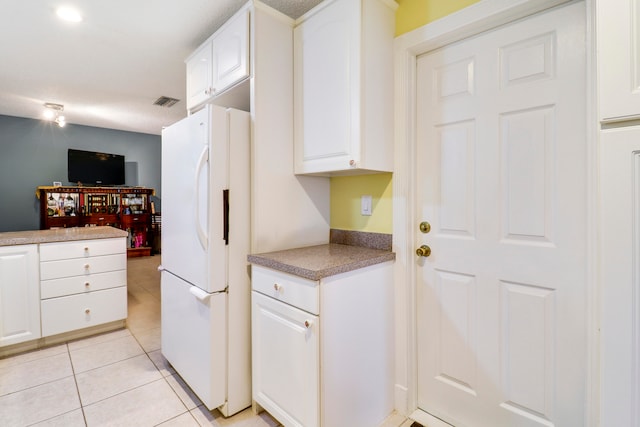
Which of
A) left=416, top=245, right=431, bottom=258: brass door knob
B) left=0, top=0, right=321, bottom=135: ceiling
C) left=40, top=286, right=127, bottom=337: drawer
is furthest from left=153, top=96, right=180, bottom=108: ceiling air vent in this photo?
left=416, top=245, right=431, bottom=258: brass door knob

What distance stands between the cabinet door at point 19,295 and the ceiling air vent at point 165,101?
2.19 m

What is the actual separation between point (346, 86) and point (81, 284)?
273 cm

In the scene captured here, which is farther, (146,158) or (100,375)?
(146,158)

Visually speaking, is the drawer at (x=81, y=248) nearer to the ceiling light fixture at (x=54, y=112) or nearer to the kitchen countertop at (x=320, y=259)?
the kitchen countertop at (x=320, y=259)

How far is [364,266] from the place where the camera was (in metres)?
1.53

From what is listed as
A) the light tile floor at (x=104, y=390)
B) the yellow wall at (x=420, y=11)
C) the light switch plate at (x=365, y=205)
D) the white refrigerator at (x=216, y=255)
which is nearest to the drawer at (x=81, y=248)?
the light tile floor at (x=104, y=390)

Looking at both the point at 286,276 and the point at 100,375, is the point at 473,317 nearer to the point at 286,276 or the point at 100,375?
the point at 286,276

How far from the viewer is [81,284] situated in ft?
8.69

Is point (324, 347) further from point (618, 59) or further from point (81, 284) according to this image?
point (81, 284)

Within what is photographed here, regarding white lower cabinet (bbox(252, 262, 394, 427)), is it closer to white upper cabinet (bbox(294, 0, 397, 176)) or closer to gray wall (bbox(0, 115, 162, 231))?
white upper cabinet (bbox(294, 0, 397, 176))

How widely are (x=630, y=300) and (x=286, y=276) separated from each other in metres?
1.17

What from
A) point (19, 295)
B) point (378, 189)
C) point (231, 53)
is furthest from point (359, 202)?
point (19, 295)

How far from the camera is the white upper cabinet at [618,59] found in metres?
0.80

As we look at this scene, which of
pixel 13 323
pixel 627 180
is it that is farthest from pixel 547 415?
pixel 13 323
